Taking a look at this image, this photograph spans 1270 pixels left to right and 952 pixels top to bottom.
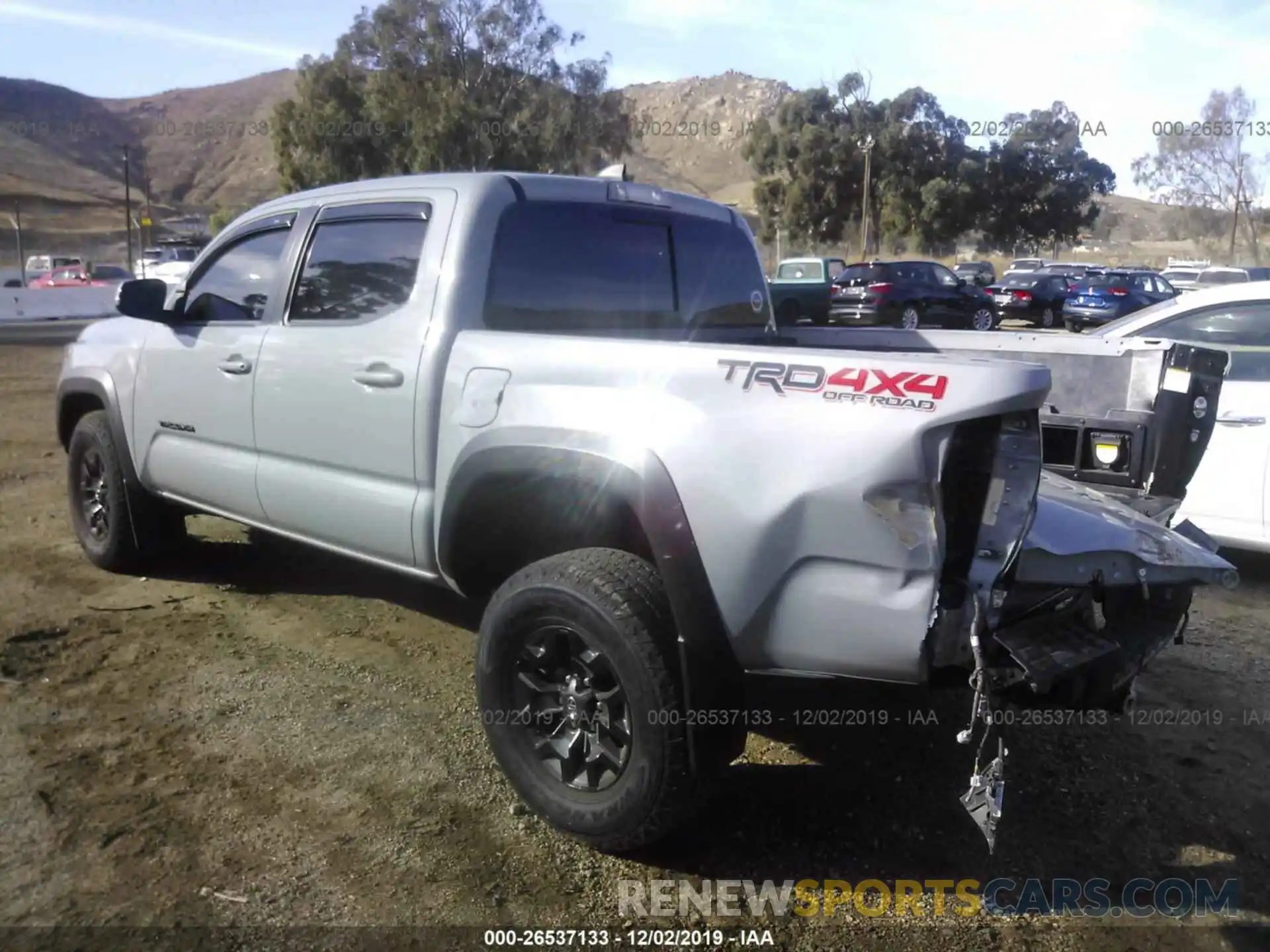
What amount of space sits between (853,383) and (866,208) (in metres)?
42.2

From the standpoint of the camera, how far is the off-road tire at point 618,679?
9.27ft

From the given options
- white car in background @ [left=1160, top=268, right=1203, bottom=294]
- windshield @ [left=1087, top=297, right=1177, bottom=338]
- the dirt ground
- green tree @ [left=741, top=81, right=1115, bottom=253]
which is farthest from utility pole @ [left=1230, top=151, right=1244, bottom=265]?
the dirt ground

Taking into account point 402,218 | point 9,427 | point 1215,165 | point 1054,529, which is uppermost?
point 1215,165

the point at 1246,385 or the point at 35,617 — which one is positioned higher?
the point at 1246,385

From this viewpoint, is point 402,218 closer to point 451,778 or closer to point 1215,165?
point 451,778

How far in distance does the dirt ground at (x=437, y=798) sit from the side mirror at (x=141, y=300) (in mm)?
1365

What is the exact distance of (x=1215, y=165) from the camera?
2235 inches

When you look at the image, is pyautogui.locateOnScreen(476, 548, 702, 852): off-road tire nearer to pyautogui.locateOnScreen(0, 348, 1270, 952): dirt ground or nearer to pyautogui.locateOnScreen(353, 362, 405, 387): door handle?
pyautogui.locateOnScreen(0, 348, 1270, 952): dirt ground

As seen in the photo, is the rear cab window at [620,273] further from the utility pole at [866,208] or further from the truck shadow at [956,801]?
the utility pole at [866,208]

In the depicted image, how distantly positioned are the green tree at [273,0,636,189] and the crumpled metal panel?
40.1m

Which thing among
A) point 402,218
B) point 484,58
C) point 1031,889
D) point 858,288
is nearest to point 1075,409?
point 1031,889

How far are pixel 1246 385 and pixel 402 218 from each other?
4.27 metres

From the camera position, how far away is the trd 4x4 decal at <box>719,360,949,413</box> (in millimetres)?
2500

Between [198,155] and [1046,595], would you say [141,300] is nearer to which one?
[1046,595]
